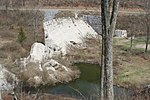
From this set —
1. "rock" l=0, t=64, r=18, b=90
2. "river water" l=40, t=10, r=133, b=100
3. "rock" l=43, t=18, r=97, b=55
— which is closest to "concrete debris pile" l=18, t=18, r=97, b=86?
"rock" l=43, t=18, r=97, b=55

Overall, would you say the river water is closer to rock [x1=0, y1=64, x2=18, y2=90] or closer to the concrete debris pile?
the concrete debris pile

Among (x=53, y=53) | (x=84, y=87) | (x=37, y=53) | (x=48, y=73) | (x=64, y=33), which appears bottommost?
(x=84, y=87)

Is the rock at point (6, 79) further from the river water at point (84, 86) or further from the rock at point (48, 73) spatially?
the river water at point (84, 86)

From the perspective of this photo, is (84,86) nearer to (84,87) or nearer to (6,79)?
(84,87)

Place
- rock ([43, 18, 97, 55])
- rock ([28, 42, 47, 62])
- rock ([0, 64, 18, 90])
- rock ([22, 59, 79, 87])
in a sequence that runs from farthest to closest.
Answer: rock ([43, 18, 97, 55]), rock ([28, 42, 47, 62]), rock ([22, 59, 79, 87]), rock ([0, 64, 18, 90])

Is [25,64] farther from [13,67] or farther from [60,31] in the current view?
[60,31]

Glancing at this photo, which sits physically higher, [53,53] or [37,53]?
[37,53]

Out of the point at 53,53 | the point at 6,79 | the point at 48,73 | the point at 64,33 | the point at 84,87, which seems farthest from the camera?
the point at 64,33

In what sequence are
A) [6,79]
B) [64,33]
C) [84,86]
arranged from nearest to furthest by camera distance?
[6,79], [84,86], [64,33]

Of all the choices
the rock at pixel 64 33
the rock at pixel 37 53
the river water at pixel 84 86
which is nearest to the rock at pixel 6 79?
the river water at pixel 84 86

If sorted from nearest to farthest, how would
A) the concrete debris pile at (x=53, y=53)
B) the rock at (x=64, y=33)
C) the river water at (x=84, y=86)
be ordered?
the river water at (x=84, y=86)
the concrete debris pile at (x=53, y=53)
the rock at (x=64, y=33)

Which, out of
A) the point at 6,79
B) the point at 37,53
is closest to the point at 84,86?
the point at 37,53
